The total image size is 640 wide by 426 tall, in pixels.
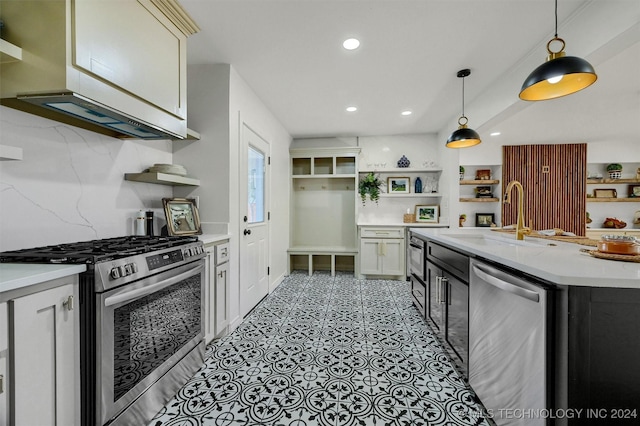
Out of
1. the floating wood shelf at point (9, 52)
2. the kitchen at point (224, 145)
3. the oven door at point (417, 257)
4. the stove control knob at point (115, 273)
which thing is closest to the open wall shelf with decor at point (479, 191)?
the kitchen at point (224, 145)

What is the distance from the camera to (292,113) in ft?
12.8

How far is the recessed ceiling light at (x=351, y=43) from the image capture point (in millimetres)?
2217

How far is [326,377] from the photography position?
1.85 m

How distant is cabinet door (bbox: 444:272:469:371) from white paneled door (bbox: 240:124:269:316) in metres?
1.92

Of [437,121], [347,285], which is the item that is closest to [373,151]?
[437,121]

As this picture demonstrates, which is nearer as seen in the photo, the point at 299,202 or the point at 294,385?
the point at 294,385

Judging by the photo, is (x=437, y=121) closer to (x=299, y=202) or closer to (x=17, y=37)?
(x=299, y=202)

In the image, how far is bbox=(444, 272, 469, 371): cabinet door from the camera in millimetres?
1723

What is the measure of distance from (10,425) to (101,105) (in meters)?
1.34

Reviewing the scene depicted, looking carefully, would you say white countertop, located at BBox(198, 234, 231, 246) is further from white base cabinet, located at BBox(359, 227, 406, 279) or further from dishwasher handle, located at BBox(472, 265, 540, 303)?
white base cabinet, located at BBox(359, 227, 406, 279)

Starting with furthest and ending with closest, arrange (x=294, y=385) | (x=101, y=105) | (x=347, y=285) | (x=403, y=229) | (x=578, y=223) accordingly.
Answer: (x=578, y=223) → (x=403, y=229) → (x=347, y=285) → (x=294, y=385) → (x=101, y=105)

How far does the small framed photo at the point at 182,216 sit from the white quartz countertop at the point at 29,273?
3.53ft

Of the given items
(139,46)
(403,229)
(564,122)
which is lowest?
(403,229)

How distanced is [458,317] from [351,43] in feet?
7.41
